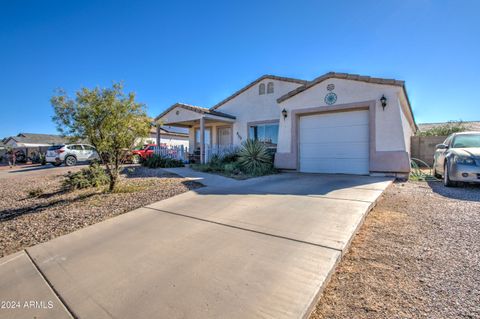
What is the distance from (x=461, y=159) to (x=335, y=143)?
12.4ft

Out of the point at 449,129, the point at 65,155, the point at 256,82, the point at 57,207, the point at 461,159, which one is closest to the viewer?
the point at 57,207

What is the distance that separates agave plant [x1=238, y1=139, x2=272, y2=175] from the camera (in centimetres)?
964

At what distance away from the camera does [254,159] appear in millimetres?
9953

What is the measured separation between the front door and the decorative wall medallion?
7.34m

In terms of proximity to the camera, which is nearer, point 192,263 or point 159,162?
point 192,263

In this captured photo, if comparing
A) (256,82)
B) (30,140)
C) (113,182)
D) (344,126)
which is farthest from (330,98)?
(30,140)

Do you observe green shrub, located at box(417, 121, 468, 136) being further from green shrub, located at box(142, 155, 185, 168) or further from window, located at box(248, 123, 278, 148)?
green shrub, located at box(142, 155, 185, 168)

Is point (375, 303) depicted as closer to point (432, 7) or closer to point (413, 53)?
point (432, 7)

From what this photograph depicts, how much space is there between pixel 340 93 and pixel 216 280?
346 inches

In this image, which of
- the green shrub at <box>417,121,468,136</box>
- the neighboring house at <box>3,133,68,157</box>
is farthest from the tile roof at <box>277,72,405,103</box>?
the neighboring house at <box>3,133,68,157</box>

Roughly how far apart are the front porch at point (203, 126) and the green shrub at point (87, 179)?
4591 mm

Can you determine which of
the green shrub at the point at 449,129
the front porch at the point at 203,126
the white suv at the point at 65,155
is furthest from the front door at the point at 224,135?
the green shrub at the point at 449,129

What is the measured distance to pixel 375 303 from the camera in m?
1.92

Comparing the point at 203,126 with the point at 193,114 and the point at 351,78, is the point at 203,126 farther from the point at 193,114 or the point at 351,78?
the point at 351,78
